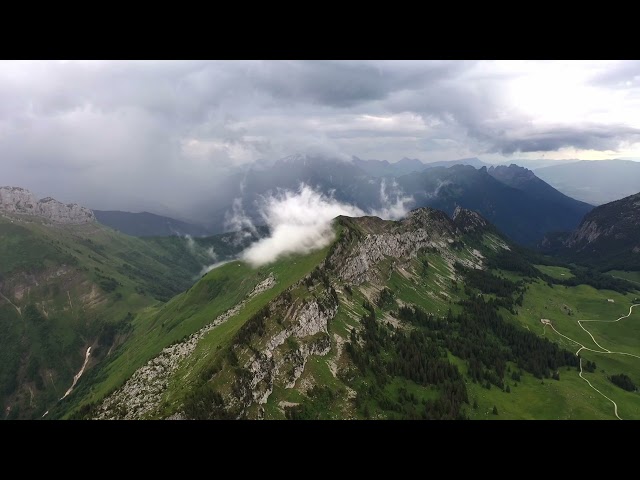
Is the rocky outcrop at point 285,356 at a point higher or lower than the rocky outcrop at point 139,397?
higher

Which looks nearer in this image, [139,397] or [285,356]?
[285,356]

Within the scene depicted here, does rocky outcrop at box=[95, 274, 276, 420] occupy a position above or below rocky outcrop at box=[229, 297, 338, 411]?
below

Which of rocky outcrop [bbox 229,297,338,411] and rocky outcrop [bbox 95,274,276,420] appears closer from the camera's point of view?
rocky outcrop [bbox 229,297,338,411]

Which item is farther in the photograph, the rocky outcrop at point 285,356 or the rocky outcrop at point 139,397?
the rocky outcrop at point 139,397

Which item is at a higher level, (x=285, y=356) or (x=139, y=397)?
(x=285, y=356)
